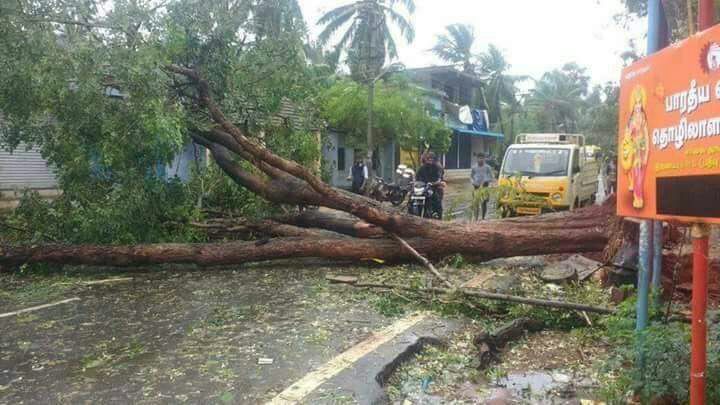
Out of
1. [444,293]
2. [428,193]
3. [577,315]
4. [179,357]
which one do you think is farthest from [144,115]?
[428,193]

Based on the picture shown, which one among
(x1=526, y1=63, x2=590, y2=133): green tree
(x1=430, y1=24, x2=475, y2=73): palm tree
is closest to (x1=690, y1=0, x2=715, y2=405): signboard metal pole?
(x1=430, y1=24, x2=475, y2=73): palm tree

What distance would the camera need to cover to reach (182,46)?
289 inches

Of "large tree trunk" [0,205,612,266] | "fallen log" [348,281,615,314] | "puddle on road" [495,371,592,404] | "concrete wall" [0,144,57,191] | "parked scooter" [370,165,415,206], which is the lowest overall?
"puddle on road" [495,371,592,404]

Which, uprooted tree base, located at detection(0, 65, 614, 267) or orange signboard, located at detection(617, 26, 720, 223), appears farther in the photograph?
uprooted tree base, located at detection(0, 65, 614, 267)

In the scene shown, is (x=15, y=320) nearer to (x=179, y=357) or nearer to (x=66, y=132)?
(x=179, y=357)

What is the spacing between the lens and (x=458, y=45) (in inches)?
Answer: 1485

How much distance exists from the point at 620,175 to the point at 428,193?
8.72 metres

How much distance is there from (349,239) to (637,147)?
208 inches

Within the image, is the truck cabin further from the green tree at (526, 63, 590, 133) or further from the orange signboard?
the green tree at (526, 63, 590, 133)

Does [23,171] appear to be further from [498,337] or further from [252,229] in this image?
[498,337]

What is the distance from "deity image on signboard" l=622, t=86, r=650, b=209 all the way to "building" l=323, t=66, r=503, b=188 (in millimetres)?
19807

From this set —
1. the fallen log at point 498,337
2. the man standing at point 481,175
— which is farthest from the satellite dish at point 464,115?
the fallen log at point 498,337

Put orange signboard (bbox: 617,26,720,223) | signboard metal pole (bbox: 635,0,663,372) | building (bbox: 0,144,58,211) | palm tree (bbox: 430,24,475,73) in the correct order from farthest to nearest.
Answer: palm tree (bbox: 430,24,475,73) < building (bbox: 0,144,58,211) < signboard metal pole (bbox: 635,0,663,372) < orange signboard (bbox: 617,26,720,223)

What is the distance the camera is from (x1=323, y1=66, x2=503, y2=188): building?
24.5m
